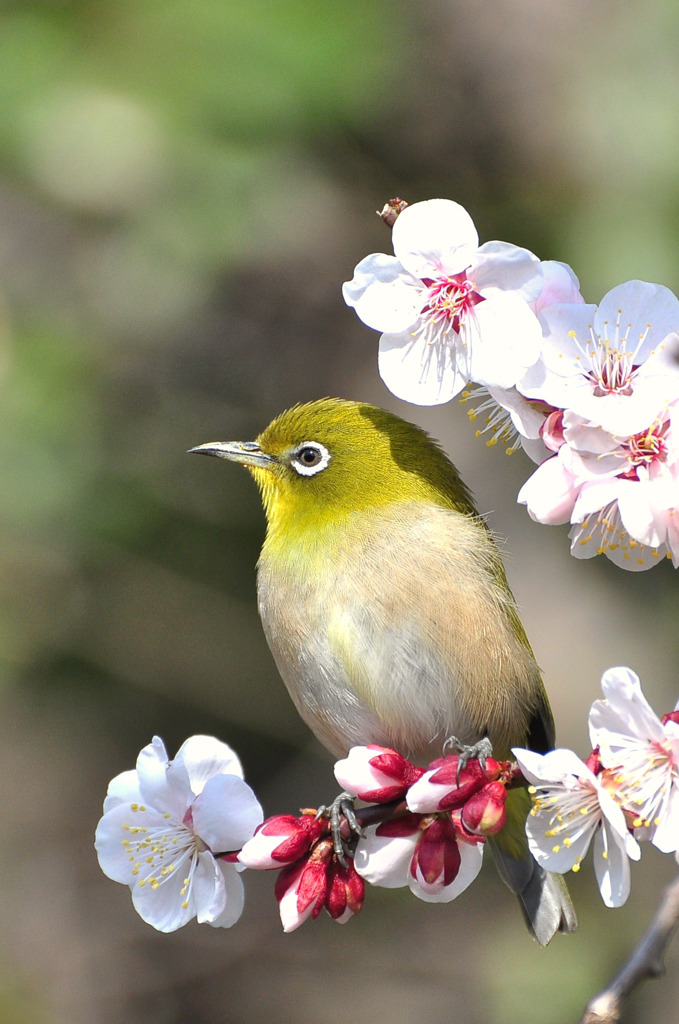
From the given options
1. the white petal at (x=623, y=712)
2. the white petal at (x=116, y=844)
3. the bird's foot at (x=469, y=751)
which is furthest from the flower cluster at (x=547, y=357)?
A: the white petal at (x=116, y=844)

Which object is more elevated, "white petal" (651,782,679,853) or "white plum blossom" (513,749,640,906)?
"white petal" (651,782,679,853)

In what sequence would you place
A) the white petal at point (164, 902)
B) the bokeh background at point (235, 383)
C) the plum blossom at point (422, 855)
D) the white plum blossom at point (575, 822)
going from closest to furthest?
the white plum blossom at point (575, 822) → the plum blossom at point (422, 855) → the white petal at point (164, 902) → the bokeh background at point (235, 383)

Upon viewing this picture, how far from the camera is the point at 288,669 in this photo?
128 inches

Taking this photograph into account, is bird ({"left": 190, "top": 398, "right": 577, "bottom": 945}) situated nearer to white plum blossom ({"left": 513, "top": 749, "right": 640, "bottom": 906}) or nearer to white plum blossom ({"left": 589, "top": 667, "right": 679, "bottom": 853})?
white plum blossom ({"left": 513, "top": 749, "right": 640, "bottom": 906})

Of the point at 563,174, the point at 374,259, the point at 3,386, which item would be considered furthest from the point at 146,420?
the point at 374,259

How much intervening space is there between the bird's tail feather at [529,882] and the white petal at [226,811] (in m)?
1.21

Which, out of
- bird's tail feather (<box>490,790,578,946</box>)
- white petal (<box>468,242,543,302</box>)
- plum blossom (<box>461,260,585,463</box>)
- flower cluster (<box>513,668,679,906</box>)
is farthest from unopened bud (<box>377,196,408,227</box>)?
bird's tail feather (<box>490,790,578,946</box>)

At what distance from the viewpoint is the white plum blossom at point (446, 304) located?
218 centimetres

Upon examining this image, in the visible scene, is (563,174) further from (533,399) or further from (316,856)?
(316,856)

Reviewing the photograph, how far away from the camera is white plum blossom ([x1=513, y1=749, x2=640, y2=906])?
6.70ft

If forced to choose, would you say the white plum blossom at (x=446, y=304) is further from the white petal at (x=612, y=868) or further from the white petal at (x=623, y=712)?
the white petal at (x=612, y=868)

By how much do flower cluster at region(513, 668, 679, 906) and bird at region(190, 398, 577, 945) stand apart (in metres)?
0.96

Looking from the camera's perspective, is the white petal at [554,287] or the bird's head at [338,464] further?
the bird's head at [338,464]

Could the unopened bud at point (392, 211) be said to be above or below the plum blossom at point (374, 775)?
above
